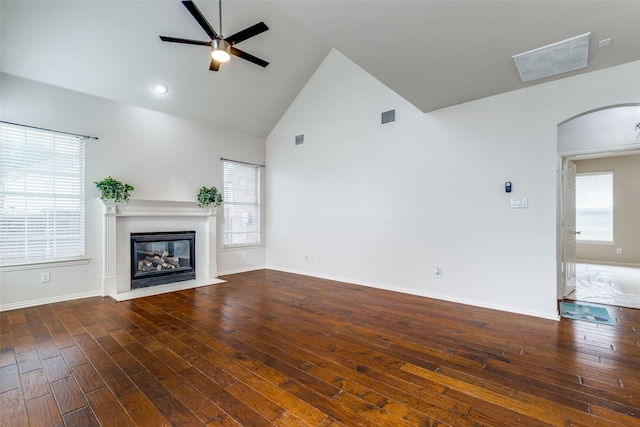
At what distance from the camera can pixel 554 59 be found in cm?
279

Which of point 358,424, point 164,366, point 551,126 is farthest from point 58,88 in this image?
point 551,126

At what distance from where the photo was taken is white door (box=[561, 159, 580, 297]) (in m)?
4.09

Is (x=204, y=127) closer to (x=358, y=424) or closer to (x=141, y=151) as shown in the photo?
(x=141, y=151)

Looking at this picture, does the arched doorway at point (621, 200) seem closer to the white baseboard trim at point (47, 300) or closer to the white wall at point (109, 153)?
the white wall at point (109, 153)

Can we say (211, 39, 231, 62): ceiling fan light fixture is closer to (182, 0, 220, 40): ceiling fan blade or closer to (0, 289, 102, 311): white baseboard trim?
(182, 0, 220, 40): ceiling fan blade

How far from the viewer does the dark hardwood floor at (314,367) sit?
176 centimetres

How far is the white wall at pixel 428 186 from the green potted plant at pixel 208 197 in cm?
135

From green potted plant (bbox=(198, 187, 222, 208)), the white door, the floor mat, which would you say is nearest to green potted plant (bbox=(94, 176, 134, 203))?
green potted plant (bbox=(198, 187, 222, 208))

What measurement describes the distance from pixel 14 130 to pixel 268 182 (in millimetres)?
3989

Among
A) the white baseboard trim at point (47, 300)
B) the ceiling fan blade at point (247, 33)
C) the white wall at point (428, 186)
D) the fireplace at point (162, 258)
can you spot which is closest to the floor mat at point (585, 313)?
the white wall at point (428, 186)

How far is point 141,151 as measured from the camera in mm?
4828

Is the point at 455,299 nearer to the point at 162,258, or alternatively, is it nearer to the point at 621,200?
the point at 162,258

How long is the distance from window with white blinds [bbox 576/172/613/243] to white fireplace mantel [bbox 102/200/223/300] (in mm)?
8559

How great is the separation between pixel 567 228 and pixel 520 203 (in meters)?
1.39
